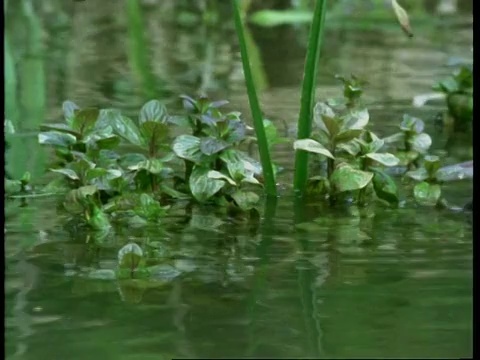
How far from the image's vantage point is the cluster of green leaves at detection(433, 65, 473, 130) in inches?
91.7

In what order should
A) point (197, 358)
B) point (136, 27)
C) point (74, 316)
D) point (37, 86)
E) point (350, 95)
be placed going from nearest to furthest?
point (197, 358) → point (74, 316) → point (350, 95) → point (37, 86) → point (136, 27)

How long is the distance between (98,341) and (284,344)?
20cm

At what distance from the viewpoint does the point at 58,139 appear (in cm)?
170

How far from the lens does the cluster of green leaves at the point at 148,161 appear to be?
5.40 feet

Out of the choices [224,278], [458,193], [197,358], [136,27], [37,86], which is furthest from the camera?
[136,27]

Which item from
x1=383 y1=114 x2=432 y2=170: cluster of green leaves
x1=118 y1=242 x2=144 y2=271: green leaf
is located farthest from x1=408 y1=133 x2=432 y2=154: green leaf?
x1=118 y1=242 x2=144 y2=271: green leaf

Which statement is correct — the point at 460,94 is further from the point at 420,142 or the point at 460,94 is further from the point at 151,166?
the point at 151,166

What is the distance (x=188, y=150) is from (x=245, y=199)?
0.41ft

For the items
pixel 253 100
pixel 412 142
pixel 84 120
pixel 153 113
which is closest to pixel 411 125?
pixel 412 142

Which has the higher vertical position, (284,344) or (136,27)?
(136,27)

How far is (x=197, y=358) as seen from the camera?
1049mm

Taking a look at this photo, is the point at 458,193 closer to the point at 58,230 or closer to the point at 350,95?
the point at 350,95

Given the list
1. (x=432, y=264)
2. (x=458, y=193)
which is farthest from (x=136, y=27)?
(x=432, y=264)

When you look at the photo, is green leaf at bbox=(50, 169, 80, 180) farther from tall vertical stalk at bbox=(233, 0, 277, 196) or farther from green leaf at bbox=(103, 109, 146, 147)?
tall vertical stalk at bbox=(233, 0, 277, 196)
